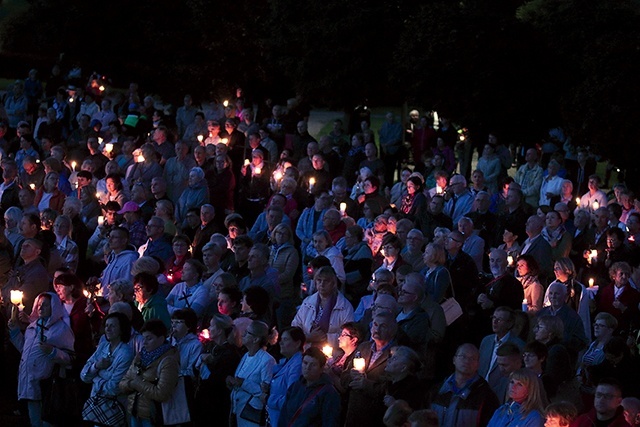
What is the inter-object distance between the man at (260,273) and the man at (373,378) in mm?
1977

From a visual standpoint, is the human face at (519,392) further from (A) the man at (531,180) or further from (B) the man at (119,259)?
(A) the man at (531,180)

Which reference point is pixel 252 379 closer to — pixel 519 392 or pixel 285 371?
pixel 285 371

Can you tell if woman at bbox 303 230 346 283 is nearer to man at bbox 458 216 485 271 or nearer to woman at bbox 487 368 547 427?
man at bbox 458 216 485 271

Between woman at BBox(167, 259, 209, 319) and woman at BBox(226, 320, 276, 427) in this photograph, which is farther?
woman at BBox(167, 259, 209, 319)

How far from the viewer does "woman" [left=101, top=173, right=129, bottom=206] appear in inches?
606

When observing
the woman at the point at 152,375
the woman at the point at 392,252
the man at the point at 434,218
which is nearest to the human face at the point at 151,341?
the woman at the point at 152,375

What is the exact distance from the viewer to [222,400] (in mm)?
10422

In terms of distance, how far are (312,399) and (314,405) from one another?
0.15ft

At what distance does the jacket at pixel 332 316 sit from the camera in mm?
11031

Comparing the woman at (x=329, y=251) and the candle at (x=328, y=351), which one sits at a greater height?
the candle at (x=328, y=351)

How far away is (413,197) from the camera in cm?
1551

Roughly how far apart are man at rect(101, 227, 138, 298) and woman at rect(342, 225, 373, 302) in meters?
2.08

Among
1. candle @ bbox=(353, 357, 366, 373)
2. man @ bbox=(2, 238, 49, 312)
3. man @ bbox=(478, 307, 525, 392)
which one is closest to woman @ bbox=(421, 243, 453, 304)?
man @ bbox=(478, 307, 525, 392)

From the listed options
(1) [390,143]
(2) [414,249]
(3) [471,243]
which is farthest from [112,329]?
(1) [390,143]
